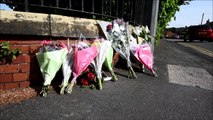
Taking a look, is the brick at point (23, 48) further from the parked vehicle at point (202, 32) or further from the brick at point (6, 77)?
the parked vehicle at point (202, 32)

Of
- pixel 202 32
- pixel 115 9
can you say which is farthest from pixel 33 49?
pixel 202 32

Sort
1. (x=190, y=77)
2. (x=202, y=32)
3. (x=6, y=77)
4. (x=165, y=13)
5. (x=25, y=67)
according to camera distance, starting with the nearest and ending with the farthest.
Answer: (x=6, y=77) < (x=25, y=67) < (x=190, y=77) < (x=165, y=13) < (x=202, y=32)

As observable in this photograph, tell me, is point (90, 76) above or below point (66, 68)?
below

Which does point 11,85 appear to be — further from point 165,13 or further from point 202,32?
point 202,32

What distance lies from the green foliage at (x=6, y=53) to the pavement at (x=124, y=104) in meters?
0.54

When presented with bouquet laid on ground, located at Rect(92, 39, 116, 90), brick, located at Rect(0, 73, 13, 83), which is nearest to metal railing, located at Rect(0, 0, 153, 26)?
bouquet laid on ground, located at Rect(92, 39, 116, 90)

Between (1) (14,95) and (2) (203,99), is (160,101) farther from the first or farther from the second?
(1) (14,95)

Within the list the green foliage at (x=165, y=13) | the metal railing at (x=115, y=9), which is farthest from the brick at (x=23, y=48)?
the green foliage at (x=165, y=13)

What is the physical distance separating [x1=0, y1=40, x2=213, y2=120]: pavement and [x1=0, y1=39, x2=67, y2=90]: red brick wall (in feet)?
1.08

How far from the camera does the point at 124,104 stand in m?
2.55

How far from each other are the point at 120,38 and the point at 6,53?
1813 millimetres

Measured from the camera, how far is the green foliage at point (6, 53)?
2.38 m

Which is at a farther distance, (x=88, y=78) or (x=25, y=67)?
(x=88, y=78)

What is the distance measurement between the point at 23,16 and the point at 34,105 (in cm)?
→ 107
